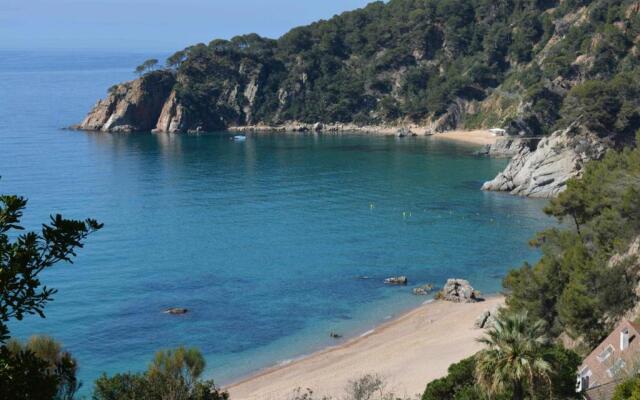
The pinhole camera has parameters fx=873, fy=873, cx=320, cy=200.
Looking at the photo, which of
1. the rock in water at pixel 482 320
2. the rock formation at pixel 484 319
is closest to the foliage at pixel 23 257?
Result: the rock formation at pixel 484 319

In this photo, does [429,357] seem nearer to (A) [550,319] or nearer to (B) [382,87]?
(A) [550,319]

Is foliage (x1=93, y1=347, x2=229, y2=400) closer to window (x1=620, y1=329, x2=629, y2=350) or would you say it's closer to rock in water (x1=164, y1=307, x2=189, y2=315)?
window (x1=620, y1=329, x2=629, y2=350)

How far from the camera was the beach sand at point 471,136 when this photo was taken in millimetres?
118062

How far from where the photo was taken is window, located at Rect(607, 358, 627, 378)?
26.7 metres

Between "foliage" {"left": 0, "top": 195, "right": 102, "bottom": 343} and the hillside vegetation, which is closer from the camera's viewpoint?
"foliage" {"left": 0, "top": 195, "right": 102, "bottom": 343}

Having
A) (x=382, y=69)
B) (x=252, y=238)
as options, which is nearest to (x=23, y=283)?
(x=252, y=238)

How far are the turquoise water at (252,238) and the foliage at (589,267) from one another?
1035 cm

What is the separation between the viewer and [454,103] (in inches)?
5123

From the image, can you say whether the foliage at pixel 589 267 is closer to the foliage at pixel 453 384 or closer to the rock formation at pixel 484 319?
the rock formation at pixel 484 319

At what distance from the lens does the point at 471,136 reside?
403 ft

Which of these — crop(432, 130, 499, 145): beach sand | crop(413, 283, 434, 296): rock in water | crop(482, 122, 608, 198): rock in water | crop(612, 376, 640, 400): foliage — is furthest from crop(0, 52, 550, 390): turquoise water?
crop(612, 376, 640, 400): foliage

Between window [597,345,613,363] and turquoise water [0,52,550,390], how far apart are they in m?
16.6

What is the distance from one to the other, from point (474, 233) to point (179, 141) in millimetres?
67440

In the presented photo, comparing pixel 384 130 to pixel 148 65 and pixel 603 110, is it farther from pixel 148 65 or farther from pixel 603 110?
pixel 603 110
